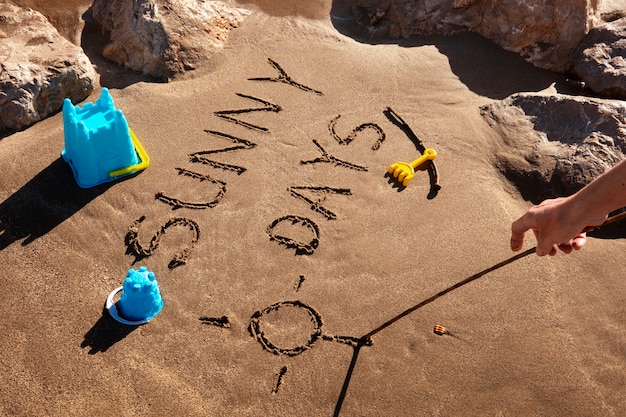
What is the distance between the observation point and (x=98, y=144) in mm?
4316

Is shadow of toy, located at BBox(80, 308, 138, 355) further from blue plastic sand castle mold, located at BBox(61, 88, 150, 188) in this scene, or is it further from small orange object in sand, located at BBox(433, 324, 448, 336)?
small orange object in sand, located at BBox(433, 324, 448, 336)

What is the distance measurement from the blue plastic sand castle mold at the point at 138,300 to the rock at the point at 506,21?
11.4 ft

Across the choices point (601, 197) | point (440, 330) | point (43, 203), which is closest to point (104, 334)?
point (43, 203)

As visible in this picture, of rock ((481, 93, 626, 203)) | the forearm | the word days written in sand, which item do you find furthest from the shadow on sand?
the forearm

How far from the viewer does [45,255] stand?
402 centimetres

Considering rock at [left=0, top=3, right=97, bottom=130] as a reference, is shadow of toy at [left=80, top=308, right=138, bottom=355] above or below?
below

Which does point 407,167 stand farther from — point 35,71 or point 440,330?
point 35,71

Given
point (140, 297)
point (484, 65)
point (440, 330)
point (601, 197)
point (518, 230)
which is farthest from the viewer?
point (484, 65)

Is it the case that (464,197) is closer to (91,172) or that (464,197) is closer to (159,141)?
(159,141)

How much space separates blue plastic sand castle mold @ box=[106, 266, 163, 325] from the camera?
3613 millimetres

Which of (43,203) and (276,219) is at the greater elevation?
(276,219)

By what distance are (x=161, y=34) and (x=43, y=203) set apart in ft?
6.05


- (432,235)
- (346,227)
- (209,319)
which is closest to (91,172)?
(209,319)

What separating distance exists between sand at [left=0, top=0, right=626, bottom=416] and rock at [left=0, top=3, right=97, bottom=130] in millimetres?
148
